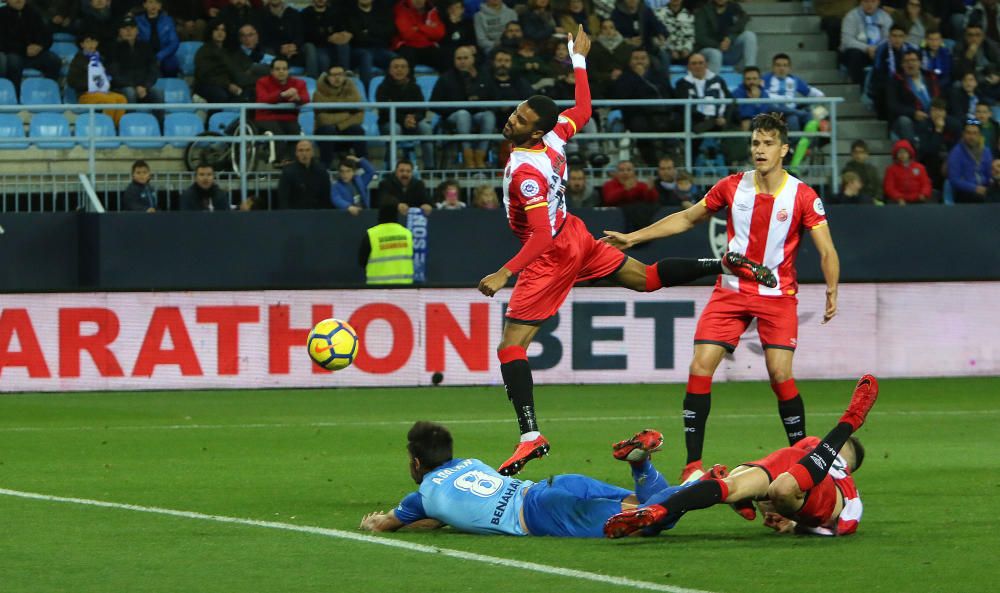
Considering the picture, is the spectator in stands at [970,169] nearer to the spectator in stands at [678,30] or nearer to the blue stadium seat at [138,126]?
the spectator in stands at [678,30]

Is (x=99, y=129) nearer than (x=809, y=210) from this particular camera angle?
No

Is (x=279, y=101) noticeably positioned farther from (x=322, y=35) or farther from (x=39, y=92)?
(x=39, y=92)

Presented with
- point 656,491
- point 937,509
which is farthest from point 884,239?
point 656,491

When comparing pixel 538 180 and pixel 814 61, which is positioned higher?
pixel 814 61

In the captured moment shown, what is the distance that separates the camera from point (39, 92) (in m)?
20.4

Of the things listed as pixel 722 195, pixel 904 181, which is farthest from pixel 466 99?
pixel 722 195

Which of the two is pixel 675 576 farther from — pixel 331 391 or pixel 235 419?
pixel 331 391

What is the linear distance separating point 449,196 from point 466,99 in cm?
136

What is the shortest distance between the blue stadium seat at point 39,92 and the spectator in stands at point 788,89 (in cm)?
897

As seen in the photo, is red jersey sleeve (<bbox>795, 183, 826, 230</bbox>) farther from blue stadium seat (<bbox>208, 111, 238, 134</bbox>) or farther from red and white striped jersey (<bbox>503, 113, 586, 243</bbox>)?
blue stadium seat (<bbox>208, 111, 238, 134</bbox>)

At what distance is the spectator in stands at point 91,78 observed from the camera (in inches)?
794

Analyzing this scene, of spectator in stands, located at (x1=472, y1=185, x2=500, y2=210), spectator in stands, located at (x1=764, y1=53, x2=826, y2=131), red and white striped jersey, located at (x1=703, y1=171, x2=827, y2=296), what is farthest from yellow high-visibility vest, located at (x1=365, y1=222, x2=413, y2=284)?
red and white striped jersey, located at (x1=703, y1=171, x2=827, y2=296)

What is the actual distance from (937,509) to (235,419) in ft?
24.0

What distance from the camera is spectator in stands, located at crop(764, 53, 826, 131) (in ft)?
69.8
